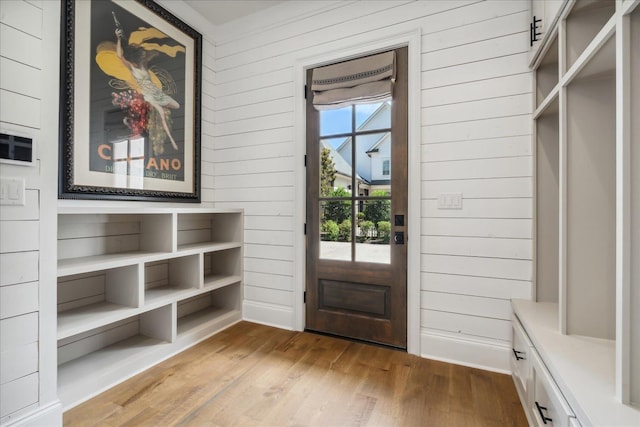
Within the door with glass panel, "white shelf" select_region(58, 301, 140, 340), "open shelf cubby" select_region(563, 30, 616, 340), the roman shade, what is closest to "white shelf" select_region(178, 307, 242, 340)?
"white shelf" select_region(58, 301, 140, 340)

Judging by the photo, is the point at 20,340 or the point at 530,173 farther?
the point at 530,173

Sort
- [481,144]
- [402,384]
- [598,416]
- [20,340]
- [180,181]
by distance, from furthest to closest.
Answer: [180,181] < [481,144] < [402,384] < [20,340] < [598,416]

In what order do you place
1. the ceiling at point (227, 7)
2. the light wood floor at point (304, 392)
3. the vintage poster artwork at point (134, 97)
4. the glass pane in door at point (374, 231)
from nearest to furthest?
the light wood floor at point (304, 392) → the vintage poster artwork at point (134, 97) → the glass pane in door at point (374, 231) → the ceiling at point (227, 7)

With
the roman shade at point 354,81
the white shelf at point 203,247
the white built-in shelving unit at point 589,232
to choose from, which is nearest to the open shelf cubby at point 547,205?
the white built-in shelving unit at point 589,232

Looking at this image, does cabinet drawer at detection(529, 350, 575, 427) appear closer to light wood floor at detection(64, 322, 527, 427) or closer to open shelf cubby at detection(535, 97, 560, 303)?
light wood floor at detection(64, 322, 527, 427)

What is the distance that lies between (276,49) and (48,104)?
6.11 ft

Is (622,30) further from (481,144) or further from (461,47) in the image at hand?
(461,47)

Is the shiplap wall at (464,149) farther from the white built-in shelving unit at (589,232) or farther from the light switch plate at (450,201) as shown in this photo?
the white built-in shelving unit at (589,232)

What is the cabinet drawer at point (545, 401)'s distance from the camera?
1046 mm

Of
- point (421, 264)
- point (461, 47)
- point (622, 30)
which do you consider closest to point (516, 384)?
point (421, 264)

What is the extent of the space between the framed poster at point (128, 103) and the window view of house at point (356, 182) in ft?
4.15

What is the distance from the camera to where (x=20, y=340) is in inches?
52.4

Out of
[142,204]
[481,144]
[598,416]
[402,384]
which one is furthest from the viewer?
[142,204]

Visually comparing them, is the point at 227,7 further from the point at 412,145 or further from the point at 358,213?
the point at 358,213
